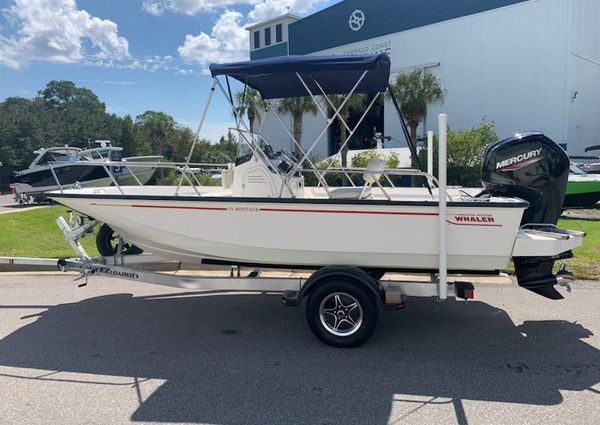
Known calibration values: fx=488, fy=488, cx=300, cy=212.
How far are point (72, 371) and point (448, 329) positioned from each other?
11.5 ft

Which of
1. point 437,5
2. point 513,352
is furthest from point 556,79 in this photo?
point 513,352

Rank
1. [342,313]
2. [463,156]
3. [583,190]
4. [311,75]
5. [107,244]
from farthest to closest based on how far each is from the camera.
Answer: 1. [463,156]
2. [583,190]
3. [107,244]
4. [311,75]
5. [342,313]

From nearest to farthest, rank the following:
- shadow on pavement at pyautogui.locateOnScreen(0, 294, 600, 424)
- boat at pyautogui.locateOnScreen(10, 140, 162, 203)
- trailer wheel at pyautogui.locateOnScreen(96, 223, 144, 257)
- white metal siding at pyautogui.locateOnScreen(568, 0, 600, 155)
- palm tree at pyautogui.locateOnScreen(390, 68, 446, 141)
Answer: shadow on pavement at pyautogui.locateOnScreen(0, 294, 600, 424), trailer wheel at pyautogui.locateOnScreen(96, 223, 144, 257), boat at pyautogui.locateOnScreen(10, 140, 162, 203), palm tree at pyautogui.locateOnScreen(390, 68, 446, 141), white metal siding at pyautogui.locateOnScreen(568, 0, 600, 155)

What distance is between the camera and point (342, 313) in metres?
4.44

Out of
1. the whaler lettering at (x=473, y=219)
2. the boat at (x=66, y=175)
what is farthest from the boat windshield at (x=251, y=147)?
the boat at (x=66, y=175)

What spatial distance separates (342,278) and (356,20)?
107 feet

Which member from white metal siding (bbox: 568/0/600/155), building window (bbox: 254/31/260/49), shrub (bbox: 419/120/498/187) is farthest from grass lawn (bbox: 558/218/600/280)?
building window (bbox: 254/31/260/49)

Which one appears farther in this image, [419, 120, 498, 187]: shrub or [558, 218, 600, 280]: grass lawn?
[419, 120, 498, 187]: shrub

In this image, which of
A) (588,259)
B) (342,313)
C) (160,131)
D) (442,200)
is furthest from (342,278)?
(160,131)

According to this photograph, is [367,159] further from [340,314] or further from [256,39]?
[256,39]

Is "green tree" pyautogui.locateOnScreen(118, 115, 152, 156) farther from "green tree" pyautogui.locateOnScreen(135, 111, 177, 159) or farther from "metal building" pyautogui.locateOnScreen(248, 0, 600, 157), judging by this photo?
"metal building" pyautogui.locateOnScreen(248, 0, 600, 157)

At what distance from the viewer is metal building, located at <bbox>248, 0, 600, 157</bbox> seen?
24578mm

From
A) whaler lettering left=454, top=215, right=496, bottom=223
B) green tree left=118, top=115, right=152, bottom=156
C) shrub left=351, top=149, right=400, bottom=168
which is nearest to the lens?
whaler lettering left=454, top=215, right=496, bottom=223

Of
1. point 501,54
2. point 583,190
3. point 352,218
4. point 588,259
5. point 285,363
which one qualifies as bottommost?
point 285,363
